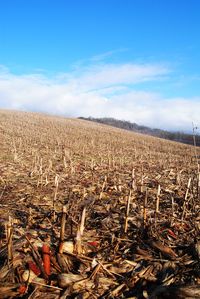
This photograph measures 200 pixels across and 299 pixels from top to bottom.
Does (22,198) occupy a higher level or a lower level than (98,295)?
higher

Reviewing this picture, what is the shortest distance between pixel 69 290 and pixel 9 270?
74 cm

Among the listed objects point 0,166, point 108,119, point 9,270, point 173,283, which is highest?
point 108,119

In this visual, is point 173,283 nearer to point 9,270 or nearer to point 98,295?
point 98,295

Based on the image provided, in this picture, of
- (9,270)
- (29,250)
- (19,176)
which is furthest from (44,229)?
(19,176)

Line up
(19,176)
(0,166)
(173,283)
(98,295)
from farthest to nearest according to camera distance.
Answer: (0,166) → (19,176) → (173,283) → (98,295)

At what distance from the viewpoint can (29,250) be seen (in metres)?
3.51

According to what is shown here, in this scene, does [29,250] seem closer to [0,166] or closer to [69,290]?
[69,290]

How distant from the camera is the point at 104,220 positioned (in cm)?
480

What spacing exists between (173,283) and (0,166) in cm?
775

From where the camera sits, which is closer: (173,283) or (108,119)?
(173,283)

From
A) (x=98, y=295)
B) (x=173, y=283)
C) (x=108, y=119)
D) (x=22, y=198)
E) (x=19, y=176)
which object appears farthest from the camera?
(x=108, y=119)

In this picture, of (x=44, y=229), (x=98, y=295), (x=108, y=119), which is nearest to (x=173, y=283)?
(x=98, y=295)

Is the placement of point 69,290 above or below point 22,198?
below

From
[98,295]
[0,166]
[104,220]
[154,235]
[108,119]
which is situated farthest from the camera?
[108,119]
